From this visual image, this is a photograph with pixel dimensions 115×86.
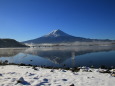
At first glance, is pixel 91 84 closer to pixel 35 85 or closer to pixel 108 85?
pixel 108 85

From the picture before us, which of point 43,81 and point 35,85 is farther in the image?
point 43,81

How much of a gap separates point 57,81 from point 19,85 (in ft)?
8.83

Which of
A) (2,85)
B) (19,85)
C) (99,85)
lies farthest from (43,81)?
(99,85)

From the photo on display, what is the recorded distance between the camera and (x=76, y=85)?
407 inches

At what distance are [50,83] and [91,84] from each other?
2676mm

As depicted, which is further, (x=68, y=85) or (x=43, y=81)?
(x=43, y=81)

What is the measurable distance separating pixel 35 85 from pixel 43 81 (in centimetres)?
109

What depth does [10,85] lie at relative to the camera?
32.6 feet

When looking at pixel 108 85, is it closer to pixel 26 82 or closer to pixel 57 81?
pixel 57 81

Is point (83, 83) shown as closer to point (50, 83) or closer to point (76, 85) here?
point (76, 85)

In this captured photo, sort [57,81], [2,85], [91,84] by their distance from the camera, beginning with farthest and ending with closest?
[57,81], [91,84], [2,85]

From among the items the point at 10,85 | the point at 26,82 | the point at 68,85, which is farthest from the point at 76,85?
the point at 10,85

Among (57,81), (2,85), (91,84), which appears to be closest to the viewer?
(2,85)

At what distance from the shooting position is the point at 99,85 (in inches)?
410
